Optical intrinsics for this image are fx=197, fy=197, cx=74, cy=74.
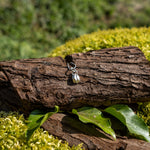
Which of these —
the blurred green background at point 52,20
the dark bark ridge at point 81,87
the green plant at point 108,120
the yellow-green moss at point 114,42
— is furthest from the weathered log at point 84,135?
the blurred green background at point 52,20

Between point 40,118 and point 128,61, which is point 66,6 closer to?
point 128,61

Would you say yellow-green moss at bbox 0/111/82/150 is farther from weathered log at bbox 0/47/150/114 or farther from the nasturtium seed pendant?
the nasturtium seed pendant

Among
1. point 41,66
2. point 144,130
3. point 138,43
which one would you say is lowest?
point 144,130

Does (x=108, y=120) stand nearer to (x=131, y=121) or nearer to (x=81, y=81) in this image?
(x=131, y=121)

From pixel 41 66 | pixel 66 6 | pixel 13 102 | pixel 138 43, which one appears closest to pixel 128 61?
pixel 138 43

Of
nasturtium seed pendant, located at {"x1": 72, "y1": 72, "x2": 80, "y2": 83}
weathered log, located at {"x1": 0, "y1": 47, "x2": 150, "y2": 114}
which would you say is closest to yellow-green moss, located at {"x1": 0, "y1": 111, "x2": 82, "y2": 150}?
weathered log, located at {"x1": 0, "y1": 47, "x2": 150, "y2": 114}

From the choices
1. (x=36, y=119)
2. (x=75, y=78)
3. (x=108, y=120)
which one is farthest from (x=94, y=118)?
(x=36, y=119)

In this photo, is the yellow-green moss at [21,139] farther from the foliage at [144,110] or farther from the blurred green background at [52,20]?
the blurred green background at [52,20]
